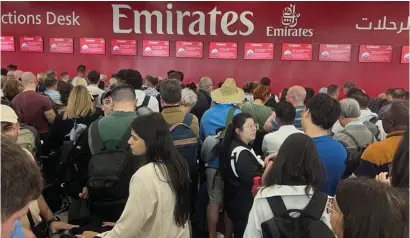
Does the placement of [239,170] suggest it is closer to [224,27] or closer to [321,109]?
[321,109]

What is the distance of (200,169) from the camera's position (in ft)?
12.2

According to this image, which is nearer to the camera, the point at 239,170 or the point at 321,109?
the point at 321,109

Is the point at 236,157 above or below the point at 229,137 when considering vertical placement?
below

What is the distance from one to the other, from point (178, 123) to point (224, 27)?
18.8ft

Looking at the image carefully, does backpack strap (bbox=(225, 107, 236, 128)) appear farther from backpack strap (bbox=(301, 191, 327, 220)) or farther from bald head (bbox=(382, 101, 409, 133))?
backpack strap (bbox=(301, 191, 327, 220))

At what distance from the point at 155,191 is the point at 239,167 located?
0.92m

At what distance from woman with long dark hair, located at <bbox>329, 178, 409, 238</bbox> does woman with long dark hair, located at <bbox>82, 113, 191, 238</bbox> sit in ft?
3.00

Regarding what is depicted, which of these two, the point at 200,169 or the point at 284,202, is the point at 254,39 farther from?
the point at 284,202

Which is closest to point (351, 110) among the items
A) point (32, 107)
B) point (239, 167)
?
point (239, 167)

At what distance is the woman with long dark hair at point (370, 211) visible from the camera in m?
1.30

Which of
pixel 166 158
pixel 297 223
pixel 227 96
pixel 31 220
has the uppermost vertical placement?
pixel 227 96

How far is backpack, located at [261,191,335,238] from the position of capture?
1781 mm

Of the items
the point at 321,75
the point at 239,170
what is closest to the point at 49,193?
the point at 239,170

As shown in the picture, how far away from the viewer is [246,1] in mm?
8336
